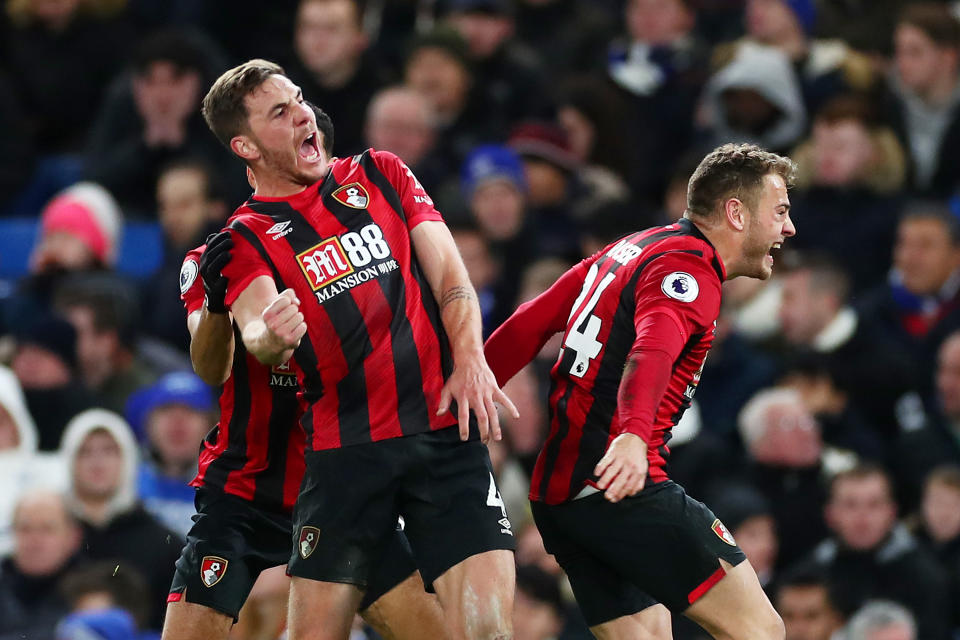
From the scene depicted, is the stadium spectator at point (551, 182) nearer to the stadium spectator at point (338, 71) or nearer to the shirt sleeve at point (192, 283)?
the stadium spectator at point (338, 71)

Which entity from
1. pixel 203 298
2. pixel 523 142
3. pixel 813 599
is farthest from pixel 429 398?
pixel 523 142

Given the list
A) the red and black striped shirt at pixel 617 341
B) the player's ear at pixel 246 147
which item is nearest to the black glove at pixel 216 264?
the player's ear at pixel 246 147

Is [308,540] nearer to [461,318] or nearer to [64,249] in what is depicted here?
[461,318]

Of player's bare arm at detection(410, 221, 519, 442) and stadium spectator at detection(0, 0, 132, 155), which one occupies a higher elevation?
stadium spectator at detection(0, 0, 132, 155)

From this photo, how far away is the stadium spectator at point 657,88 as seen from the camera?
1229cm

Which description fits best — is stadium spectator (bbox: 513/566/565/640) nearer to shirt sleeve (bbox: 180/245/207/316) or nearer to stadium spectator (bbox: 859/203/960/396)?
stadium spectator (bbox: 859/203/960/396)

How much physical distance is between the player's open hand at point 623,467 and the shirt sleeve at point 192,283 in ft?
5.53

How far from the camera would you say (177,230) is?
1173 centimetres

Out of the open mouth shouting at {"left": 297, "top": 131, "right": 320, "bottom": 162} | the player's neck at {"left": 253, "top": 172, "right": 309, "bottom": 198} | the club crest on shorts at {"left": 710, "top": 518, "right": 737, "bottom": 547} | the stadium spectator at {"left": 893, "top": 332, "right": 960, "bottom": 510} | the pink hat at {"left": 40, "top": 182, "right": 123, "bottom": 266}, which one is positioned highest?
the pink hat at {"left": 40, "top": 182, "right": 123, "bottom": 266}

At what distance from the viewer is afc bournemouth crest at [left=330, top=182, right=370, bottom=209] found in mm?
6418

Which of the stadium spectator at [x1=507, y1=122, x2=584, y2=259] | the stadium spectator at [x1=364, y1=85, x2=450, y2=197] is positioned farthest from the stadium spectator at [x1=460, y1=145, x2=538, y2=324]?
the stadium spectator at [x1=364, y1=85, x2=450, y2=197]

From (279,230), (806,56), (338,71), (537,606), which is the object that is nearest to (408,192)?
(279,230)

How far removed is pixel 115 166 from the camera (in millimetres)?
12469

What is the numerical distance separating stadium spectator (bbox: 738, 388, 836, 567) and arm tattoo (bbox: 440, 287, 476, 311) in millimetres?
4258
